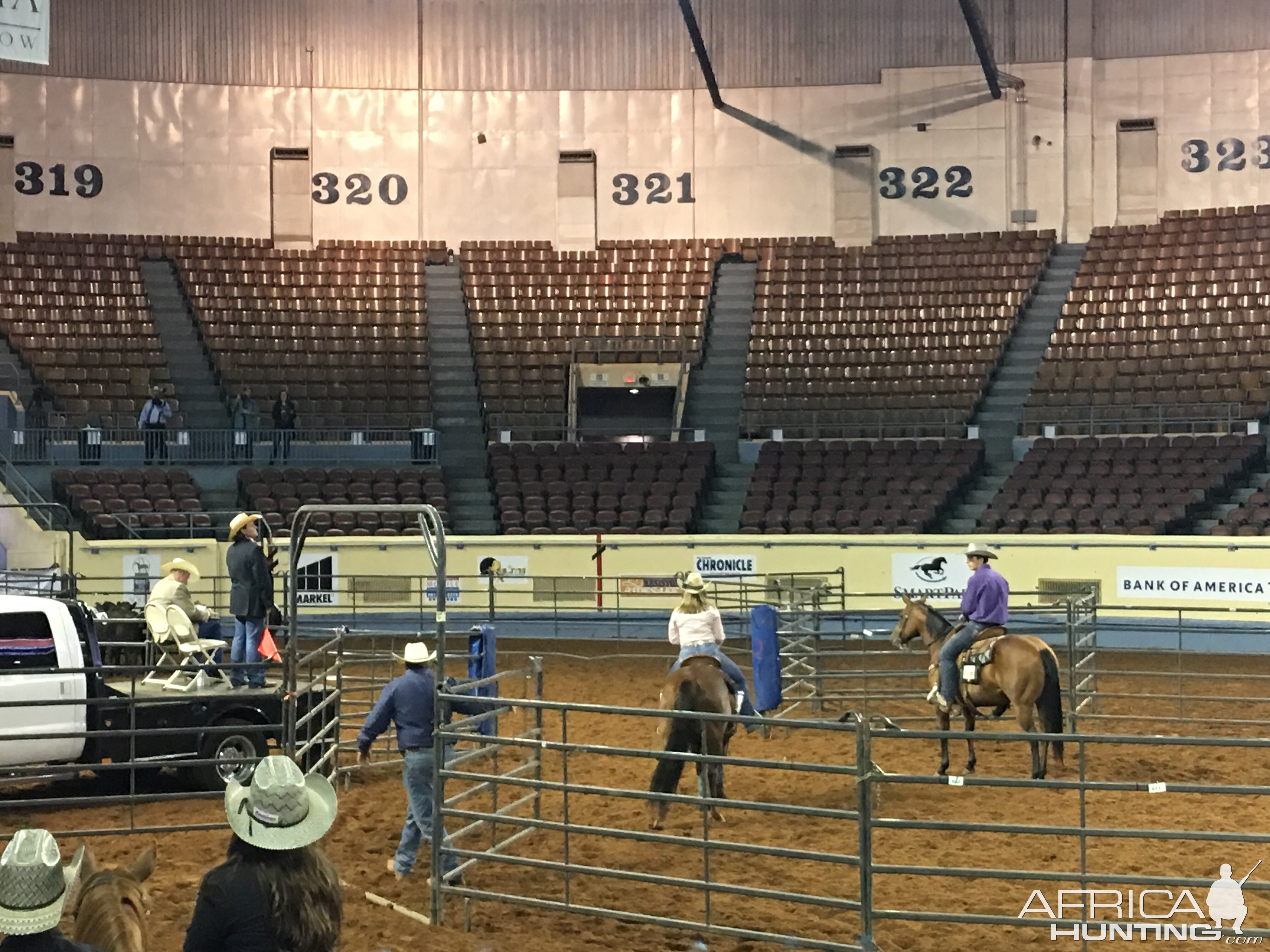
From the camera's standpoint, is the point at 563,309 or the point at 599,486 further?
the point at 563,309

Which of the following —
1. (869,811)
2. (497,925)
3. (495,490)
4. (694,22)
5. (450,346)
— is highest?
(694,22)

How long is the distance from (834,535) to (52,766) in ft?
47.1

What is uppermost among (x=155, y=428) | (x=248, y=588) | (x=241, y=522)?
(x=155, y=428)

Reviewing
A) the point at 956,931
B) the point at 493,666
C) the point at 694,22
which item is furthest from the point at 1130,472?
the point at 956,931

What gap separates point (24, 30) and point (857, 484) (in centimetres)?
1525

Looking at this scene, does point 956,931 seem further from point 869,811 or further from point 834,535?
point 834,535

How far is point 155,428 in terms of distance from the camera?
2530 centimetres

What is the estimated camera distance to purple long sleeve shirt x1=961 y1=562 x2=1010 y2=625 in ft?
40.0

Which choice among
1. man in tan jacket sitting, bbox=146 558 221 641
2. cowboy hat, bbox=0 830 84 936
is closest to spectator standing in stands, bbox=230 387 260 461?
man in tan jacket sitting, bbox=146 558 221 641

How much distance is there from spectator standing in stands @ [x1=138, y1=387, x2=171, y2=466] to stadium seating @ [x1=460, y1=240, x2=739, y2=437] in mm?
6025

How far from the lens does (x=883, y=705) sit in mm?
15320

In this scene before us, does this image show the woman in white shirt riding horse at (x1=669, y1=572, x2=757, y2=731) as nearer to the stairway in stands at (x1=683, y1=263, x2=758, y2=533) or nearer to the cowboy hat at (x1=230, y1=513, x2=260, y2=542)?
the cowboy hat at (x1=230, y1=513, x2=260, y2=542)

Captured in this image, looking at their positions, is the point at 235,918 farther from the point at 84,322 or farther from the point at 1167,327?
the point at 84,322

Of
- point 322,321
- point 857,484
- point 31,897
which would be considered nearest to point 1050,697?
point 31,897
